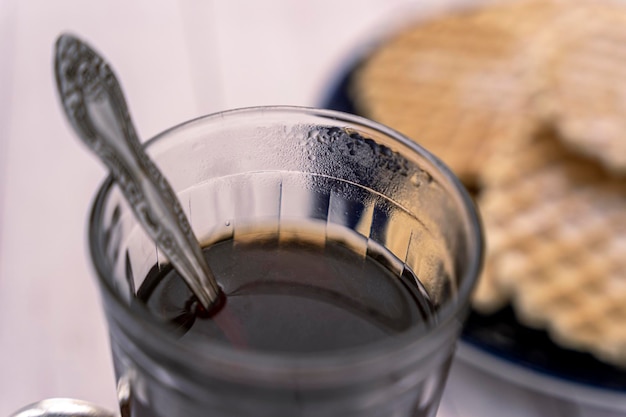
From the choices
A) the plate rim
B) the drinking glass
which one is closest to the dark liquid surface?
the drinking glass

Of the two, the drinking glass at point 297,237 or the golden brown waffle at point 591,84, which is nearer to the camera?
the drinking glass at point 297,237

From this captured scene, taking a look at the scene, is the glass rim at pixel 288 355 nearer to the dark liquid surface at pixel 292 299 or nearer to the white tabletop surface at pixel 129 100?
the dark liquid surface at pixel 292 299

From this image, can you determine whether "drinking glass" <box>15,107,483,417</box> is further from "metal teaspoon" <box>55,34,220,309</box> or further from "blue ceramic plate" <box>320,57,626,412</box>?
"blue ceramic plate" <box>320,57,626,412</box>

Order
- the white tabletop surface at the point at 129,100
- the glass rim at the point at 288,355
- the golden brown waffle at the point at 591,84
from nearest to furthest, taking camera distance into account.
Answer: the glass rim at the point at 288,355, the white tabletop surface at the point at 129,100, the golden brown waffle at the point at 591,84

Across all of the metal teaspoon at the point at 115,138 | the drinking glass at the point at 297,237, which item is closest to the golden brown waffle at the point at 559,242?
the drinking glass at the point at 297,237

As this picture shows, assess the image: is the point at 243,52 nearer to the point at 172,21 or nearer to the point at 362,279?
the point at 172,21

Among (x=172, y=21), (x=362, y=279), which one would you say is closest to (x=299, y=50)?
(x=172, y=21)
